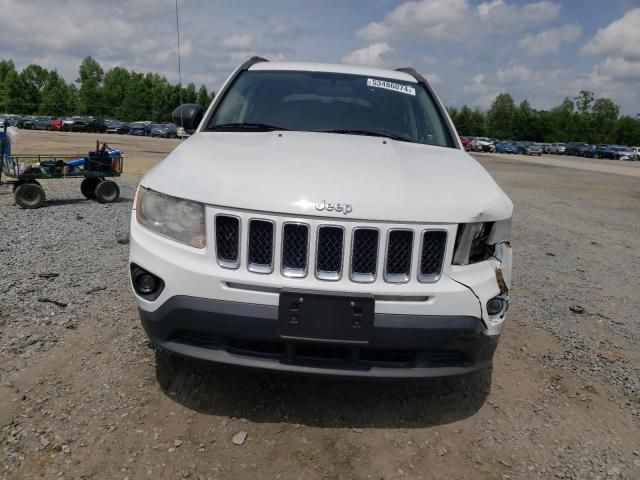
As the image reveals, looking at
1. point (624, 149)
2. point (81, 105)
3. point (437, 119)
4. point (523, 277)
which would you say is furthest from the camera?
point (81, 105)

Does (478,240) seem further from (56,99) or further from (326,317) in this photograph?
(56,99)

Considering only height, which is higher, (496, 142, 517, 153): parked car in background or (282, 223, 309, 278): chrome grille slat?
(282, 223, 309, 278): chrome grille slat

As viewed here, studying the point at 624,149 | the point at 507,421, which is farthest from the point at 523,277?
the point at 624,149

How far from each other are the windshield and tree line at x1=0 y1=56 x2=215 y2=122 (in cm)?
6957

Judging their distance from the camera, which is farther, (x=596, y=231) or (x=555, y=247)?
(x=596, y=231)

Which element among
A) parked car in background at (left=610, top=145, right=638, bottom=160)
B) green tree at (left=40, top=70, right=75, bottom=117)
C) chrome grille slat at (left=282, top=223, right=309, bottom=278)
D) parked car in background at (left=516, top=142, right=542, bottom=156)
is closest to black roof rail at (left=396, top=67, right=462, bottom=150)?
chrome grille slat at (left=282, top=223, right=309, bottom=278)

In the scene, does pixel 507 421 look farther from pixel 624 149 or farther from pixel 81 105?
pixel 81 105

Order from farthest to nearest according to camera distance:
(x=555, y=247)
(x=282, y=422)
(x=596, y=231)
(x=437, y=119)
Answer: (x=596, y=231)
(x=555, y=247)
(x=437, y=119)
(x=282, y=422)

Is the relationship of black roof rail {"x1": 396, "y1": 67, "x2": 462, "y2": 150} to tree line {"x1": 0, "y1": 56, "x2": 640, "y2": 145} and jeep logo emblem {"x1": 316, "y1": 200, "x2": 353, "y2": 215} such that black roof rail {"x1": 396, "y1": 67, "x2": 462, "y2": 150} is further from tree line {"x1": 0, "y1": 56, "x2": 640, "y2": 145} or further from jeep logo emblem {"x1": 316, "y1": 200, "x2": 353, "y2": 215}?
tree line {"x1": 0, "y1": 56, "x2": 640, "y2": 145}

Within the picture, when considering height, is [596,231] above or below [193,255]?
below

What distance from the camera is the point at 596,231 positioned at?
8812 mm

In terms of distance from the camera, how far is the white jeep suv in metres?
2.22

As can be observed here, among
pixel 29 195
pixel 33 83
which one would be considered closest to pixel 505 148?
pixel 29 195

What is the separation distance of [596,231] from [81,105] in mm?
78505
